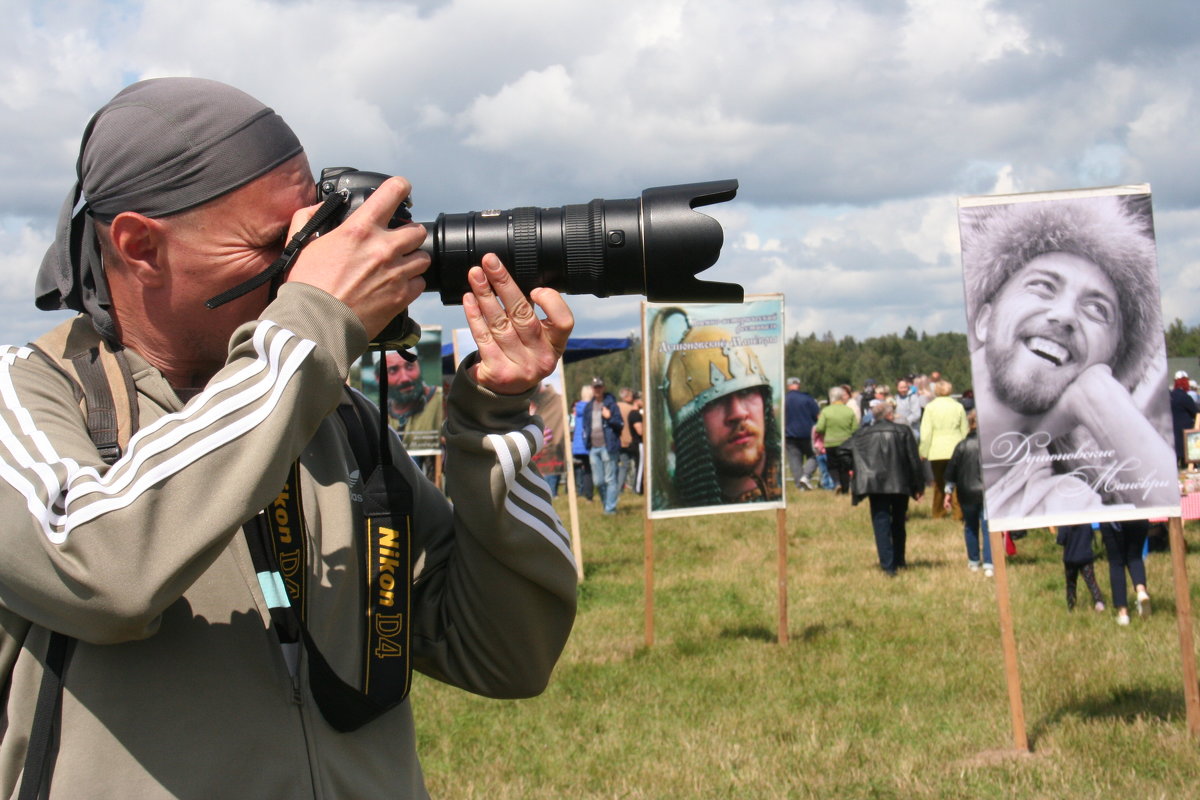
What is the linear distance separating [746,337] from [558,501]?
1124 cm

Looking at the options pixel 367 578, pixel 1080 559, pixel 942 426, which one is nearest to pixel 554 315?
pixel 367 578

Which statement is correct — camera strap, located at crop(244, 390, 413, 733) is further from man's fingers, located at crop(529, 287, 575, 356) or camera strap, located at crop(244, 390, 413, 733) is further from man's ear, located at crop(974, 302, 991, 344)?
man's ear, located at crop(974, 302, 991, 344)

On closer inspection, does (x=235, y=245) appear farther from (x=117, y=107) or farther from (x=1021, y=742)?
(x=1021, y=742)

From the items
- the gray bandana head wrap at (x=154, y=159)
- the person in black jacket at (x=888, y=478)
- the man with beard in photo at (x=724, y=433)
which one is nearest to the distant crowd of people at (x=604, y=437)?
the person in black jacket at (x=888, y=478)

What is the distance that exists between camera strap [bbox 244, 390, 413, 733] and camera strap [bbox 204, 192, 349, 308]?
0.24 m

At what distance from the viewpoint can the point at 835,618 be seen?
28.2 feet

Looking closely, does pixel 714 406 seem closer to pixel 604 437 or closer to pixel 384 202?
pixel 384 202

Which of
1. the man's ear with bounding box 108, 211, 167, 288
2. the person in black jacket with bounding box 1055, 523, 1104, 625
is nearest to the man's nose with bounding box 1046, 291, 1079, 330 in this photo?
the person in black jacket with bounding box 1055, 523, 1104, 625

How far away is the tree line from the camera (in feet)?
255

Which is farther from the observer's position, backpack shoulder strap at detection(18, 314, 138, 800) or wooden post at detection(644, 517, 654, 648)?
wooden post at detection(644, 517, 654, 648)

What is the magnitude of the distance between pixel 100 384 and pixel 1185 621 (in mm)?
5033

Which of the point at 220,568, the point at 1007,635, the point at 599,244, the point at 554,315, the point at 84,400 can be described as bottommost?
the point at 1007,635

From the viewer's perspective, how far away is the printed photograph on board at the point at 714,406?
307 inches

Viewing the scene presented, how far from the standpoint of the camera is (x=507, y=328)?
1.53m
